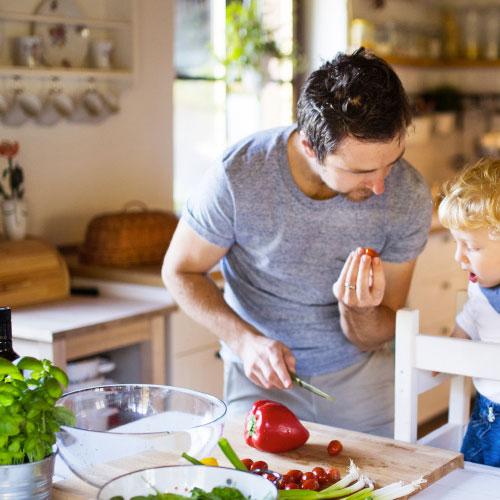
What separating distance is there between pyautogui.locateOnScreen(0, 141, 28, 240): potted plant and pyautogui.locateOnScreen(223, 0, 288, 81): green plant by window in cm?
148

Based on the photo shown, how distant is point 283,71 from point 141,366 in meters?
2.31

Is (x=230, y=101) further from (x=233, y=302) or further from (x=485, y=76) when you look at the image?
(x=233, y=302)

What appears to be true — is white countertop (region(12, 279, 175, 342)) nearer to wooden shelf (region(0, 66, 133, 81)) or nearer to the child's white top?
wooden shelf (region(0, 66, 133, 81))

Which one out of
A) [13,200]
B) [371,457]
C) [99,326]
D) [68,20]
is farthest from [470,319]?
[68,20]

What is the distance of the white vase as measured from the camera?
3.28 metres

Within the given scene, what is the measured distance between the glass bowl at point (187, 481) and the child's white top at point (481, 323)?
0.82 m

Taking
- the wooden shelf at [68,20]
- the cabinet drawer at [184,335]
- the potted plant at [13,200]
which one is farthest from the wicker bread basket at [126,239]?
the wooden shelf at [68,20]

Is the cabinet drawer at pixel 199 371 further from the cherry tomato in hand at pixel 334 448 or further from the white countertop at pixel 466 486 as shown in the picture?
the white countertop at pixel 466 486

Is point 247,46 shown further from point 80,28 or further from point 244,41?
point 80,28

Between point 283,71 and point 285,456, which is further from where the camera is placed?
point 283,71

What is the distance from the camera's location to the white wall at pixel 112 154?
3588 millimetres

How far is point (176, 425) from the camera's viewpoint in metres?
1.64

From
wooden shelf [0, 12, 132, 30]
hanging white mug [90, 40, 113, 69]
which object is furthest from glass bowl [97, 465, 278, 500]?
hanging white mug [90, 40, 113, 69]

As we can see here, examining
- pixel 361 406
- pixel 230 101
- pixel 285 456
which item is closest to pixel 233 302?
pixel 361 406
